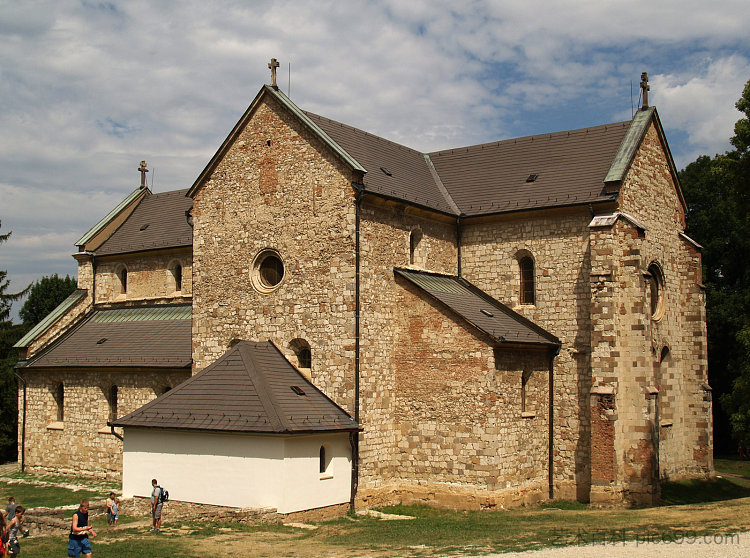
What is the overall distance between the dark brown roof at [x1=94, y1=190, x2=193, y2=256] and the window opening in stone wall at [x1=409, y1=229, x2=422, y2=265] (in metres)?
11.3

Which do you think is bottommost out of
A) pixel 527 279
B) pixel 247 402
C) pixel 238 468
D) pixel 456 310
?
pixel 238 468

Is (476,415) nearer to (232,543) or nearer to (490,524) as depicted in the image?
(490,524)

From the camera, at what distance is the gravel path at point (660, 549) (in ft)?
47.9

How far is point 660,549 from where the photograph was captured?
15320 mm

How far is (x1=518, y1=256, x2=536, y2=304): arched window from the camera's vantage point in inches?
1097

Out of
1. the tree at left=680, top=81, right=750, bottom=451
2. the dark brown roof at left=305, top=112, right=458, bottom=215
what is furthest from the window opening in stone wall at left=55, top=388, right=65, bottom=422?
the tree at left=680, top=81, right=750, bottom=451

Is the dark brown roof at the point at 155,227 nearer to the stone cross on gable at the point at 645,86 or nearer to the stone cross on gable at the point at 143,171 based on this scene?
the stone cross on gable at the point at 143,171

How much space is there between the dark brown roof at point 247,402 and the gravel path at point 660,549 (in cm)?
759

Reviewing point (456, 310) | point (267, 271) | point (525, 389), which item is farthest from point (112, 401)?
point (525, 389)

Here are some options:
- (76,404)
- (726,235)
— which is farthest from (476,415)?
(726,235)

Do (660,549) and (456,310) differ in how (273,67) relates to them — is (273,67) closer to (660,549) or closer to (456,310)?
(456,310)

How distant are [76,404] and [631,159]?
78.6 feet

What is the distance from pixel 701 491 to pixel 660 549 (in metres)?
14.7

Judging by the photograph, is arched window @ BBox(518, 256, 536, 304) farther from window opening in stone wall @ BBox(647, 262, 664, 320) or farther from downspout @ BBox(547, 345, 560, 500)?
window opening in stone wall @ BBox(647, 262, 664, 320)
